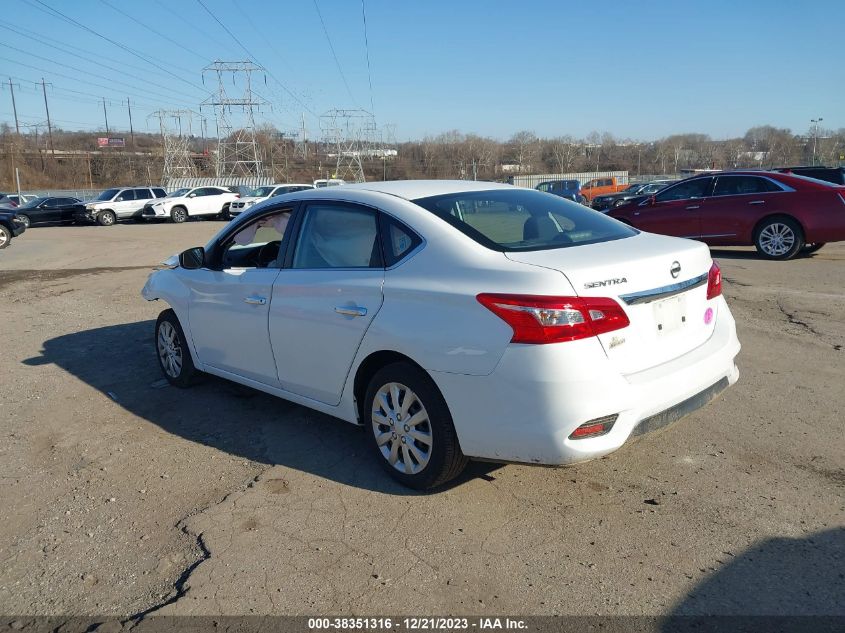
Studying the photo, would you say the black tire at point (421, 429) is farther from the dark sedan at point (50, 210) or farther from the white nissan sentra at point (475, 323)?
Result: the dark sedan at point (50, 210)

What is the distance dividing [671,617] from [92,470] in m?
3.45

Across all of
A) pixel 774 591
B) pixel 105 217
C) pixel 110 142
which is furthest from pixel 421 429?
pixel 110 142

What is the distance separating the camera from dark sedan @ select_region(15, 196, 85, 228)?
31.9 metres

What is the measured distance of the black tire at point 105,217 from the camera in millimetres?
32688

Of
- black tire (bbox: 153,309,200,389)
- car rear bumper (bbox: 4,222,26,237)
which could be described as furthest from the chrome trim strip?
car rear bumper (bbox: 4,222,26,237)

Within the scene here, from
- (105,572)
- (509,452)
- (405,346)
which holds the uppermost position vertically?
(405,346)

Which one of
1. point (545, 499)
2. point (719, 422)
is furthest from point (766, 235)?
point (545, 499)

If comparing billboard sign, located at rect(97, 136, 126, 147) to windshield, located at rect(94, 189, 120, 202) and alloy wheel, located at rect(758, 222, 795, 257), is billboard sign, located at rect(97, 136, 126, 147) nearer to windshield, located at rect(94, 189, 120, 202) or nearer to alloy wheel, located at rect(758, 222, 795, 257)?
windshield, located at rect(94, 189, 120, 202)

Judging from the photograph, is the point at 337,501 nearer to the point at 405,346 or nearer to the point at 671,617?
the point at 405,346

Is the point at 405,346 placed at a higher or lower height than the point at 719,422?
higher

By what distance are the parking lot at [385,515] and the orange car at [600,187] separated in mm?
39783

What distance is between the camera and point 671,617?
2686mm

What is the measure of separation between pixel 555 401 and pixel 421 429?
2.76 ft

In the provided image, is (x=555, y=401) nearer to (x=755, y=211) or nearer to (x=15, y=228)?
(x=755, y=211)
